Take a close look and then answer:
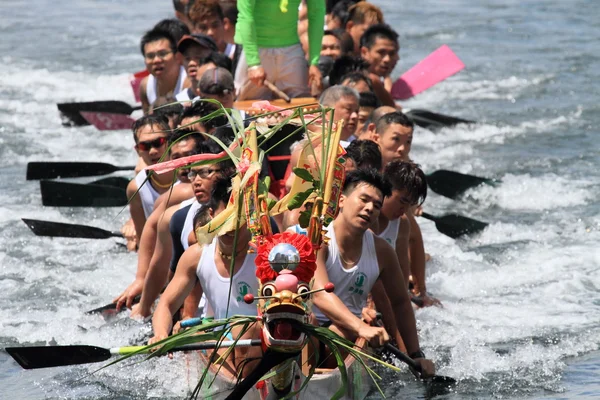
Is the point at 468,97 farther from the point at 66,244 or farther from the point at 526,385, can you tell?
the point at 526,385

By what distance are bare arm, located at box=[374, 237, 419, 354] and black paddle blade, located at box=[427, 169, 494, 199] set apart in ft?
13.2

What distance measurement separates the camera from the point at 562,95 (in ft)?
49.4

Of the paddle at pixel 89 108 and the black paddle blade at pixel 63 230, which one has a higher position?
the paddle at pixel 89 108

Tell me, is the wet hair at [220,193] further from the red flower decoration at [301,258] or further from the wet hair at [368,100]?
the wet hair at [368,100]

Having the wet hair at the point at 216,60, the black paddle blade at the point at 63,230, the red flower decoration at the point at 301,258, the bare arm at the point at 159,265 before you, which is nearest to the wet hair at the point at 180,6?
the wet hair at the point at 216,60

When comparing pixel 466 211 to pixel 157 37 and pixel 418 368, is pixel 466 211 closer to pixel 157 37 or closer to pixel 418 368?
pixel 157 37

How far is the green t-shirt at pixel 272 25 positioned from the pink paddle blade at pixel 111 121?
8.84ft

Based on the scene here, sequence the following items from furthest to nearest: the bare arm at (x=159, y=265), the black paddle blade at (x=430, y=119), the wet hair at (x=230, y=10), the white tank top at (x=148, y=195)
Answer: the black paddle blade at (x=430, y=119) → the wet hair at (x=230, y=10) → the white tank top at (x=148, y=195) → the bare arm at (x=159, y=265)

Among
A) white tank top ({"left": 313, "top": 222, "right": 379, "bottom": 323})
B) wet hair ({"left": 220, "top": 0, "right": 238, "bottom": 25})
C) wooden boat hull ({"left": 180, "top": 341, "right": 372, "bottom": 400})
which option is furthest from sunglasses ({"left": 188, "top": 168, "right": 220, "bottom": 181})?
wet hair ({"left": 220, "top": 0, "right": 238, "bottom": 25})

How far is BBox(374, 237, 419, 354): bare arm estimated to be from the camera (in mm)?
6008

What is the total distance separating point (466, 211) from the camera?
34.9ft

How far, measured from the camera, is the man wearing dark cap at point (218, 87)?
7.88m

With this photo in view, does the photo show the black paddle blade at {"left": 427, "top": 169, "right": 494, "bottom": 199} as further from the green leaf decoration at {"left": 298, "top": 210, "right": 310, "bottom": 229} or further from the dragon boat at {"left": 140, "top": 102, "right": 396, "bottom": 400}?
the green leaf decoration at {"left": 298, "top": 210, "right": 310, "bottom": 229}

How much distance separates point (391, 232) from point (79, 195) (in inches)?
142
